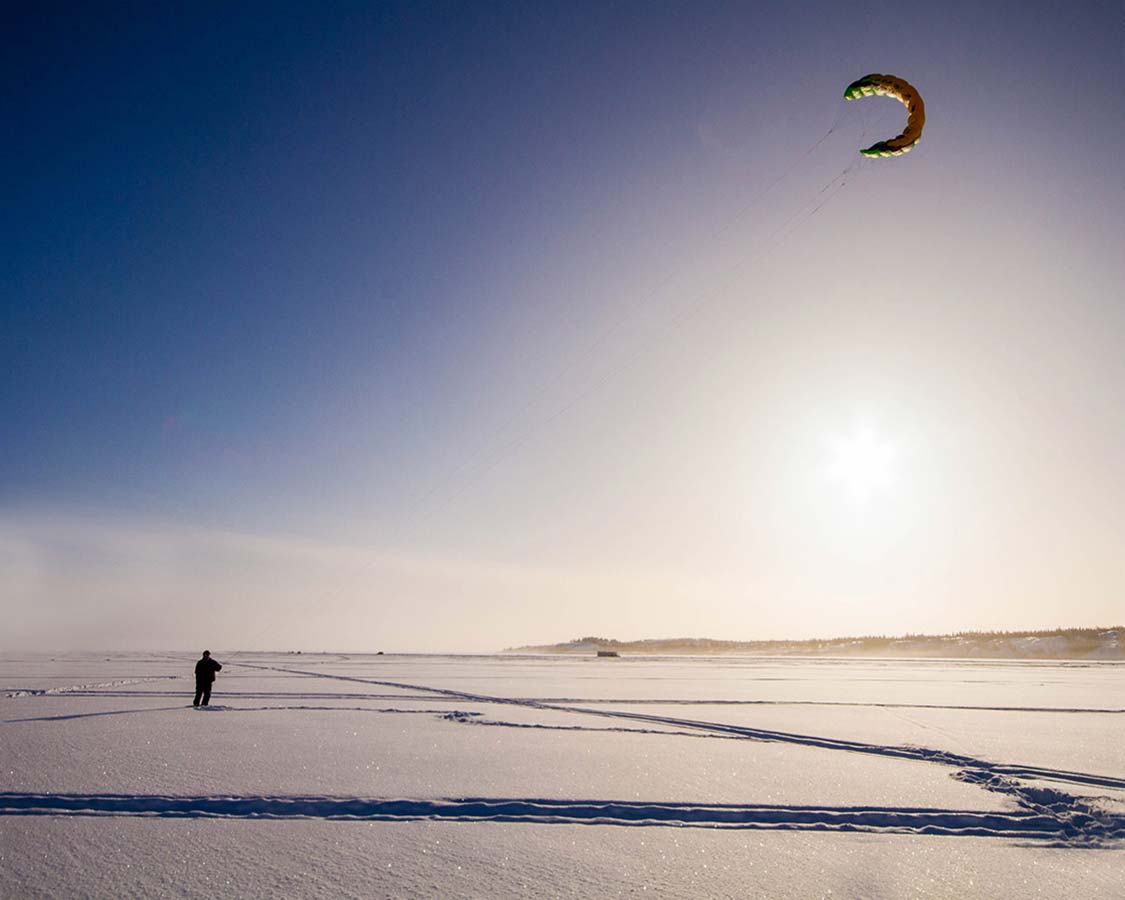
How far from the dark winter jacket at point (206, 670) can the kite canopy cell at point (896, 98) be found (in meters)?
18.6

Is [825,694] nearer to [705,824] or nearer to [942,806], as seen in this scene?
[942,806]

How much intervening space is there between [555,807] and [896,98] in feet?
51.5

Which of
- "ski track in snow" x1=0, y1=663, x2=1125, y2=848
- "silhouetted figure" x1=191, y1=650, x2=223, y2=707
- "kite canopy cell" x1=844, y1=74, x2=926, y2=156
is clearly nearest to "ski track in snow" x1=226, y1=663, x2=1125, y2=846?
"ski track in snow" x1=0, y1=663, x2=1125, y2=848

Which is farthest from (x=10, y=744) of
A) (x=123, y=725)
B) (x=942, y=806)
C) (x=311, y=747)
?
(x=942, y=806)

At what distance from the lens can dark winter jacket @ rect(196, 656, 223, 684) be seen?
49.8 ft

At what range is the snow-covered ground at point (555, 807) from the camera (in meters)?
4.49

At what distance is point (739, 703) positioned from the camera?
16.8 m

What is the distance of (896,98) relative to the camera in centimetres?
A: 1470

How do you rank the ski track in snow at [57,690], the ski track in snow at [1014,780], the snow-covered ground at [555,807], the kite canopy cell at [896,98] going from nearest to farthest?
the snow-covered ground at [555,807], the ski track in snow at [1014,780], the kite canopy cell at [896,98], the ski track in snow at [57,690]

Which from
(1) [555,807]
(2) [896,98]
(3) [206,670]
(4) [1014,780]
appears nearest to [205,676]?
(3) [206,670]

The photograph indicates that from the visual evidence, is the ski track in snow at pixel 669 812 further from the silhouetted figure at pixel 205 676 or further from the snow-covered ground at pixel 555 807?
the silhouetted figure at pixel 205 676

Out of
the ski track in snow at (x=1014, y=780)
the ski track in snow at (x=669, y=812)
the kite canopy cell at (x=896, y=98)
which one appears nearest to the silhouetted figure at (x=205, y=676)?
the ski track in snow at (x=1014, y=780)

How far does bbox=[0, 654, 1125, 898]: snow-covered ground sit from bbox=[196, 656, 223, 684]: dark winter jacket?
228cm

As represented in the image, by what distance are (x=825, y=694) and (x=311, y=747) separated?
15.6 metres
